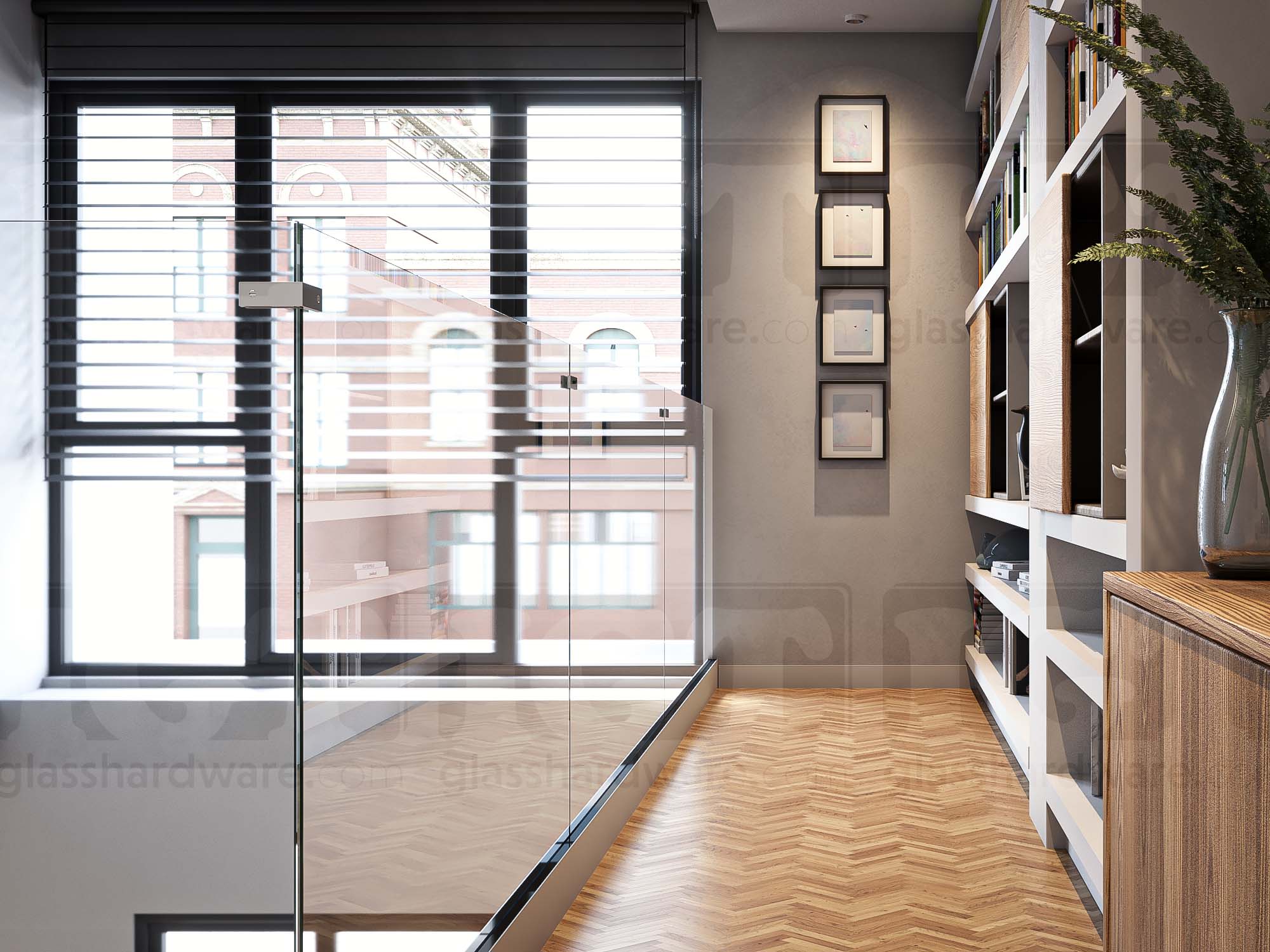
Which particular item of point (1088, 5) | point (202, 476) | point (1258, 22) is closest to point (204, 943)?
point (202, 476)

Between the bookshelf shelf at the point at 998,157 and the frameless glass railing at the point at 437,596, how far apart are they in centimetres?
179

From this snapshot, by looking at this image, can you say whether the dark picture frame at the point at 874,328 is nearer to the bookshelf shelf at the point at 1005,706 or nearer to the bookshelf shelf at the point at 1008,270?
the bookshelf shelf at the point at 1008,270

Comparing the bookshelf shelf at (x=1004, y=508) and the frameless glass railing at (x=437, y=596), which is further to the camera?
the bookshelf shelf at (x=1004, y=508)

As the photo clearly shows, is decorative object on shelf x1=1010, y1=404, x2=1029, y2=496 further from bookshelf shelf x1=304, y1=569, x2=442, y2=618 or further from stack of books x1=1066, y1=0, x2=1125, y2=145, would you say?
bookshelf shelf x1=304, y1=569, x2=442, y2=618

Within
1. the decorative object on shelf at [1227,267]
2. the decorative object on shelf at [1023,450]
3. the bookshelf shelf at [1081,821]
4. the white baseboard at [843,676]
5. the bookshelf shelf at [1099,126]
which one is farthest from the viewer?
the white baseboard at [843,676]

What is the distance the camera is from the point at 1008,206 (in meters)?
3.44

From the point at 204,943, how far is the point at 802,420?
3763 mm

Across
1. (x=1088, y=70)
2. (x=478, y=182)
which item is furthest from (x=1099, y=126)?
(x=478, y=182)

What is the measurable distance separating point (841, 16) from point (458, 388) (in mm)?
3659

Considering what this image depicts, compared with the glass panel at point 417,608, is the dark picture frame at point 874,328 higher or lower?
higher

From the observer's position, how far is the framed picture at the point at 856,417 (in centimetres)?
456

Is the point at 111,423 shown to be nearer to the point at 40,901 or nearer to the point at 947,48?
the point at 40,901

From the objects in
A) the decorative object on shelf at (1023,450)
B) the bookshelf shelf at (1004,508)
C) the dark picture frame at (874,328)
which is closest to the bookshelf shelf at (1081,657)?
the bookshelf shelf at (1004,508)

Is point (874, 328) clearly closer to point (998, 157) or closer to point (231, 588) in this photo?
point (998, 157)
